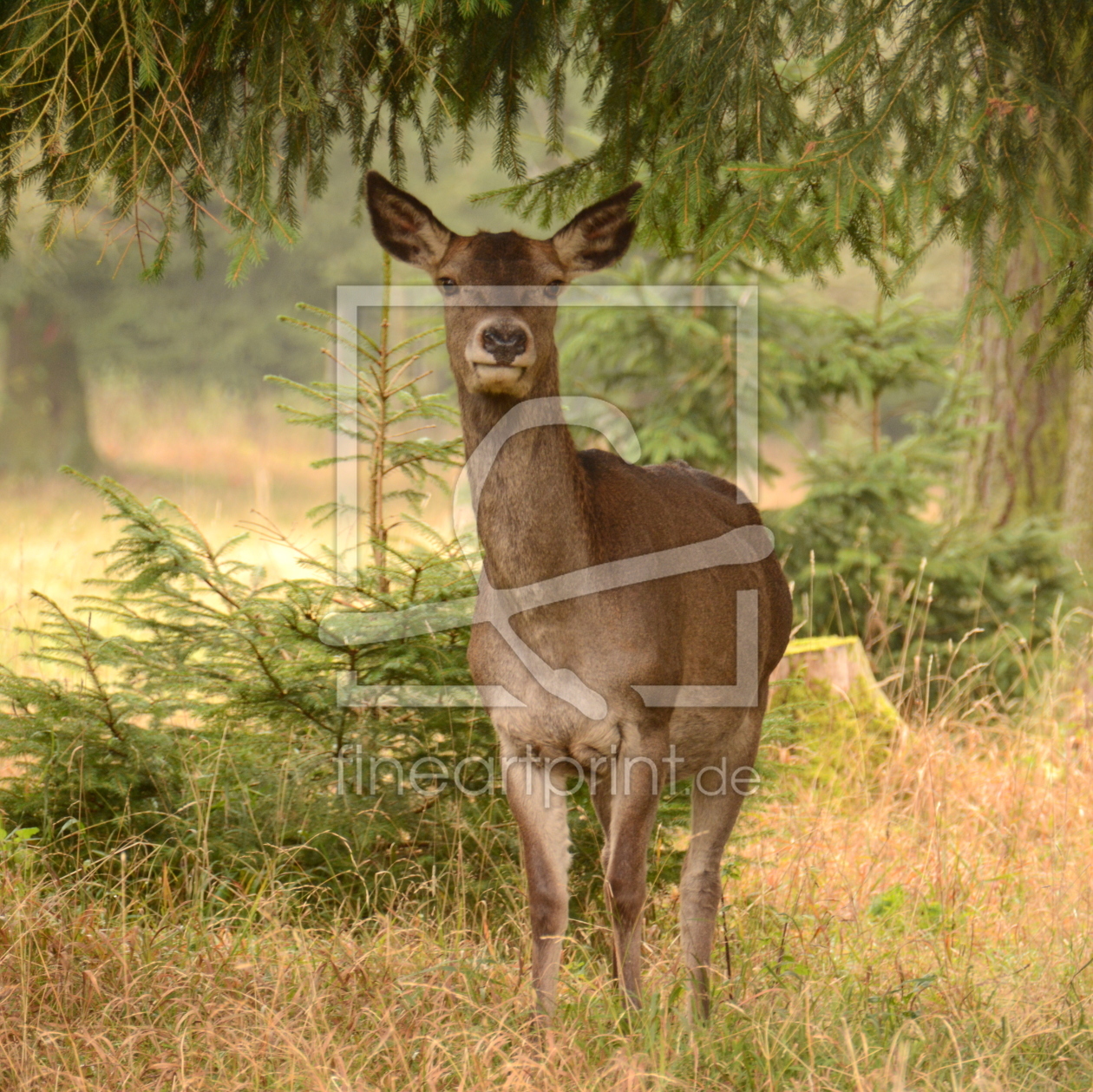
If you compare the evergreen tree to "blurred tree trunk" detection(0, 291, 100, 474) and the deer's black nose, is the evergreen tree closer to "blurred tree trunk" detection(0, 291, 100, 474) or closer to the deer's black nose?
the deer's black nose

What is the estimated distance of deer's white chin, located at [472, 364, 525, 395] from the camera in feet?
13.6

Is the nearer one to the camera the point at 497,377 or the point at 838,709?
the point at 497,377

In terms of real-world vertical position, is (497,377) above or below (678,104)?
below

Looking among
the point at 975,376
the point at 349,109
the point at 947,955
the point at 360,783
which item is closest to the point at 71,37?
the point at 349,109

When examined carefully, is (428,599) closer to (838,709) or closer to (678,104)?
(678,104)

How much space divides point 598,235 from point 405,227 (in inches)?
27.3

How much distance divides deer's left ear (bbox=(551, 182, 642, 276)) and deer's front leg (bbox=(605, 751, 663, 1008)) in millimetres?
1757

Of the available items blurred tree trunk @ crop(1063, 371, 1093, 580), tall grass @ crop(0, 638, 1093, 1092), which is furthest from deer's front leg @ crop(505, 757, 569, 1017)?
blurred tree trunk @ crop(1063, 371, 1093, 580)

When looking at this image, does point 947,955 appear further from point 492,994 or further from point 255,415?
point 255,415

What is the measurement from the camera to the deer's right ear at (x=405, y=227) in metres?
4.58

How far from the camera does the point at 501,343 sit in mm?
4117
